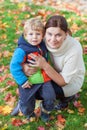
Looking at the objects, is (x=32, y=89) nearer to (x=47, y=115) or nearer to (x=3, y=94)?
(x=47, y=115)

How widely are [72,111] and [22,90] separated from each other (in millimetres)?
840

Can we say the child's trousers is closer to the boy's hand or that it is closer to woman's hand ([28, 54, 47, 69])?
the boy's hand

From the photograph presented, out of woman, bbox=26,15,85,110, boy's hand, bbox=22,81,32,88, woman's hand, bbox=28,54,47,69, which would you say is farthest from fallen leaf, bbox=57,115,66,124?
woman's hand, bbox=28,54,47,69

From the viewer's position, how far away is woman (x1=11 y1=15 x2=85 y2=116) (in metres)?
3.61

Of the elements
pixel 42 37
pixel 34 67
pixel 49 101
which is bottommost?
pixel 49 101

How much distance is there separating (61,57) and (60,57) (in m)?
0.02

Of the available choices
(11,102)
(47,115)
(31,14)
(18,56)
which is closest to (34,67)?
(18,56)

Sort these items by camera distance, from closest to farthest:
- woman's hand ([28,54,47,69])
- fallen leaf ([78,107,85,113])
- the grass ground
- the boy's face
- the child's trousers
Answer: the boy's face, woman's hand ([28,54,47,69]), the child's trousers, the grass ground, fallen leaf ([78,107,85,113])

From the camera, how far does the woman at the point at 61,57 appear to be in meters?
3.61

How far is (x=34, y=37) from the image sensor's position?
355 centimetres

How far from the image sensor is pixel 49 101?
386 centimetres

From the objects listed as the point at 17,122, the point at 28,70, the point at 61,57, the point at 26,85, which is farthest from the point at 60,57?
the point at 17,122

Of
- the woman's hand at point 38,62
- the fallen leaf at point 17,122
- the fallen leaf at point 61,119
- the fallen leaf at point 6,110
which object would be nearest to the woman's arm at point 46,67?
the woman's hand at point 38,62

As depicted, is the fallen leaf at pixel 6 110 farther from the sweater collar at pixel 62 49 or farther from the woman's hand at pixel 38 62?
the sweater collar at pixel 62 49
